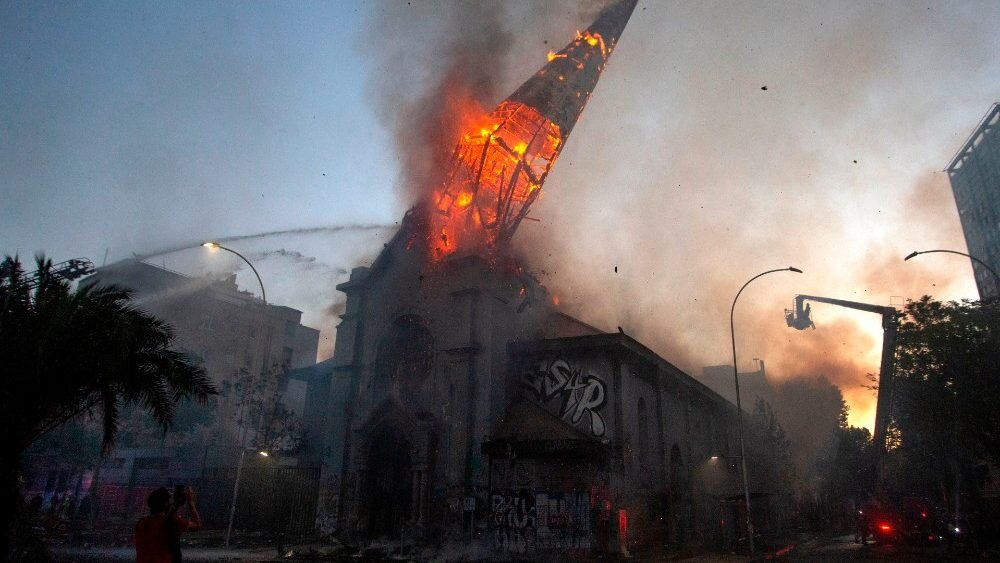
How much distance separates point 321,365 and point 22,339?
30581mm

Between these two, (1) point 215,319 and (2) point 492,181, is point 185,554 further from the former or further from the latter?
(1) point 215,319

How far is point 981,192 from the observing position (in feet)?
263

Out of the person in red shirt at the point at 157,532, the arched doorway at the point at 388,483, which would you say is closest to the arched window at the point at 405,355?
the arched doorway at the point at 388,483

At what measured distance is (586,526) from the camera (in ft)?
74.4

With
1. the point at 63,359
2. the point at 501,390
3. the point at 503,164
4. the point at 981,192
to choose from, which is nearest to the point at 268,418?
the point at 501,390

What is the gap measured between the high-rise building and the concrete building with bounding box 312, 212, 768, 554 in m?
70.4

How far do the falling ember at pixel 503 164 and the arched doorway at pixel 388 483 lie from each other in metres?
8.93

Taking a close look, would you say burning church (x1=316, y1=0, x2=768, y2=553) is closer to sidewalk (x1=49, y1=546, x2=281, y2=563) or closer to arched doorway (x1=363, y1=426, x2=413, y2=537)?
arched doorway (x1=363, y1=426, x2=413, y2=537)

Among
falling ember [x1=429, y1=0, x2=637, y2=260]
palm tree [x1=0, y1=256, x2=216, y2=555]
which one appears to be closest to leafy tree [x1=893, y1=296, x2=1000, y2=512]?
falling ember [x1=429, y1=0, x2=637, y2=260]

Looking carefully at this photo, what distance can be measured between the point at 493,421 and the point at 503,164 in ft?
41.1

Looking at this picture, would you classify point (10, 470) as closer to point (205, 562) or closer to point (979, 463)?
point (205, 562)

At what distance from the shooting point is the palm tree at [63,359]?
40.5ft

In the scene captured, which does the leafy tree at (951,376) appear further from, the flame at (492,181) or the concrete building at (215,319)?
the concrete building at (215,319)

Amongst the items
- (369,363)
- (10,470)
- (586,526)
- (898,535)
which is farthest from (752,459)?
(10,470)
